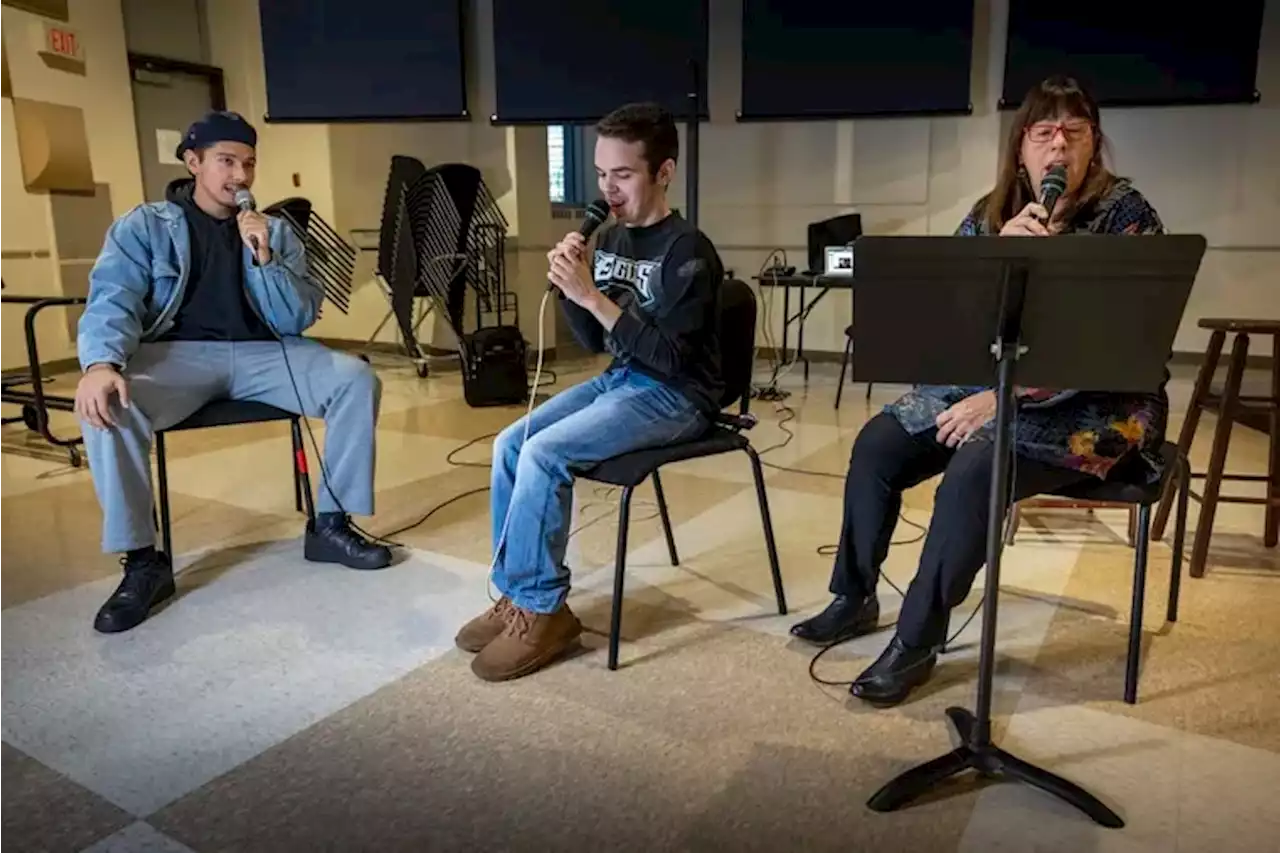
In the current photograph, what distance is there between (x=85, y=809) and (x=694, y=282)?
4.37ft

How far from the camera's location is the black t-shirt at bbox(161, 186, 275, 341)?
2396mm

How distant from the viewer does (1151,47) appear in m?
4.04

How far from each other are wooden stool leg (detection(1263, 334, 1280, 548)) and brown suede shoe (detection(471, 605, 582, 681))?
6.08ft

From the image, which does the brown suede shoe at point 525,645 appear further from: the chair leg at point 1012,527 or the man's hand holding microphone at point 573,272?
the chair leg at point 1012,527

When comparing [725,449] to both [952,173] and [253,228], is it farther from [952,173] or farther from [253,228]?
[952,173]

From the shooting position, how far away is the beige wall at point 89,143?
5.06 m

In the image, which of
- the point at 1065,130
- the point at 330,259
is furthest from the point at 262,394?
the point at 330,259

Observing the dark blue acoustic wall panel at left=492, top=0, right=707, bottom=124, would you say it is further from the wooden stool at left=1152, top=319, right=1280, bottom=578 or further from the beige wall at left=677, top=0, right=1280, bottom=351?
the wooden stool at left=1152, top=319, right=1280, bottom=578

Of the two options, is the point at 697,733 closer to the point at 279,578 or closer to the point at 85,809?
the point at 85,809

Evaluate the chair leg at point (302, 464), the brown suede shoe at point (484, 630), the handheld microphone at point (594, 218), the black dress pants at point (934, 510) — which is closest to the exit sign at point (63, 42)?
the chair leg at point (302, 464)

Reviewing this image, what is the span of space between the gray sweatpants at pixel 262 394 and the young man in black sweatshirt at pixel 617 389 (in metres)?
0.62

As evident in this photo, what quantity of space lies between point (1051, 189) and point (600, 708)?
1.17m

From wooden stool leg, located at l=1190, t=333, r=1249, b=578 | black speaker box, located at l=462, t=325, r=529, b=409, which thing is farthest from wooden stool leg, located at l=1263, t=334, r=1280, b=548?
black speaker box, located at l=462, t=325, r=529, b=409

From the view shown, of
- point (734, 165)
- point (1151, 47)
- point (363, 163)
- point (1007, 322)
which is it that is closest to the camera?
point (1007, 322)
